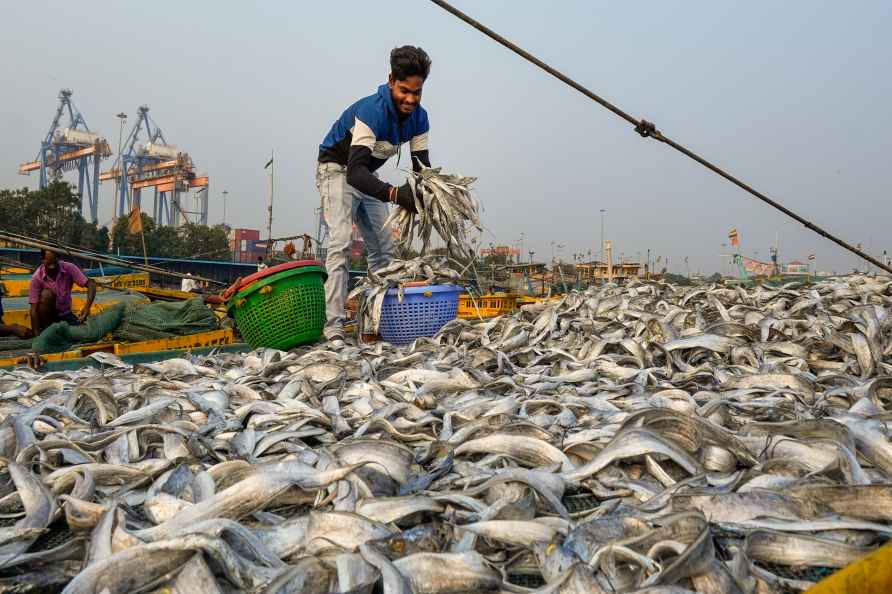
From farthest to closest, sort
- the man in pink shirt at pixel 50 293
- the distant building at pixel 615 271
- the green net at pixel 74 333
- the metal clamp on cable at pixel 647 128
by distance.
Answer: the distant building at pixel 615 271 → the man in pink shirt at pixel 50 293 → the green net at pixel 74 333 → the metal clamp on cable at pixel 647 128

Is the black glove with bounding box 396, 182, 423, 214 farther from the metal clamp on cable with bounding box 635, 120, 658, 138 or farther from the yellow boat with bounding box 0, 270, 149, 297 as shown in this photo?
the yellow boat with bounding box 0, 270, 149, 297

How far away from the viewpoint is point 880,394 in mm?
2453

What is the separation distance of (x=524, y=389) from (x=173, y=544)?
5.83ft

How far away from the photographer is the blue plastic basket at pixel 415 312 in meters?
5.10

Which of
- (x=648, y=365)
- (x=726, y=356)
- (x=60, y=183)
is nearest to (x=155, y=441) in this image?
(x=648, y=365)

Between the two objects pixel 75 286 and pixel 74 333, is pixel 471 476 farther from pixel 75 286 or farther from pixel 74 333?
pixel 75 286

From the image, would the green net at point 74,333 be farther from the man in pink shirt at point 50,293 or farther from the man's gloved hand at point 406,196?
the man's gloved hand at point 406,196

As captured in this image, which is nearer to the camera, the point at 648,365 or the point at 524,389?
the point at 524,389

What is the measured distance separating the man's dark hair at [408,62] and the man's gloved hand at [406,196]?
0.82 metres

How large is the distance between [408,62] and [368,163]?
802mm

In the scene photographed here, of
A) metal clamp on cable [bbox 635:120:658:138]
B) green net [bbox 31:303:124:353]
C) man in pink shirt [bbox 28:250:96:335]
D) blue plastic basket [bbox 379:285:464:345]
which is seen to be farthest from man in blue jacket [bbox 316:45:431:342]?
man in pink shirt [bbox 28:250:96:335]

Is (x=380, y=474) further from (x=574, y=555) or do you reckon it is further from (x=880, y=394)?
(x=880, y=394)

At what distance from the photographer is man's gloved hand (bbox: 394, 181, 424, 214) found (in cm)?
490

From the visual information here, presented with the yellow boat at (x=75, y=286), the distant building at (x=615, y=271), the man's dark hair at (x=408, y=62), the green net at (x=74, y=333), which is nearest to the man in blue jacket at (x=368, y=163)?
the man's dark hair at (x=408, y=62)
